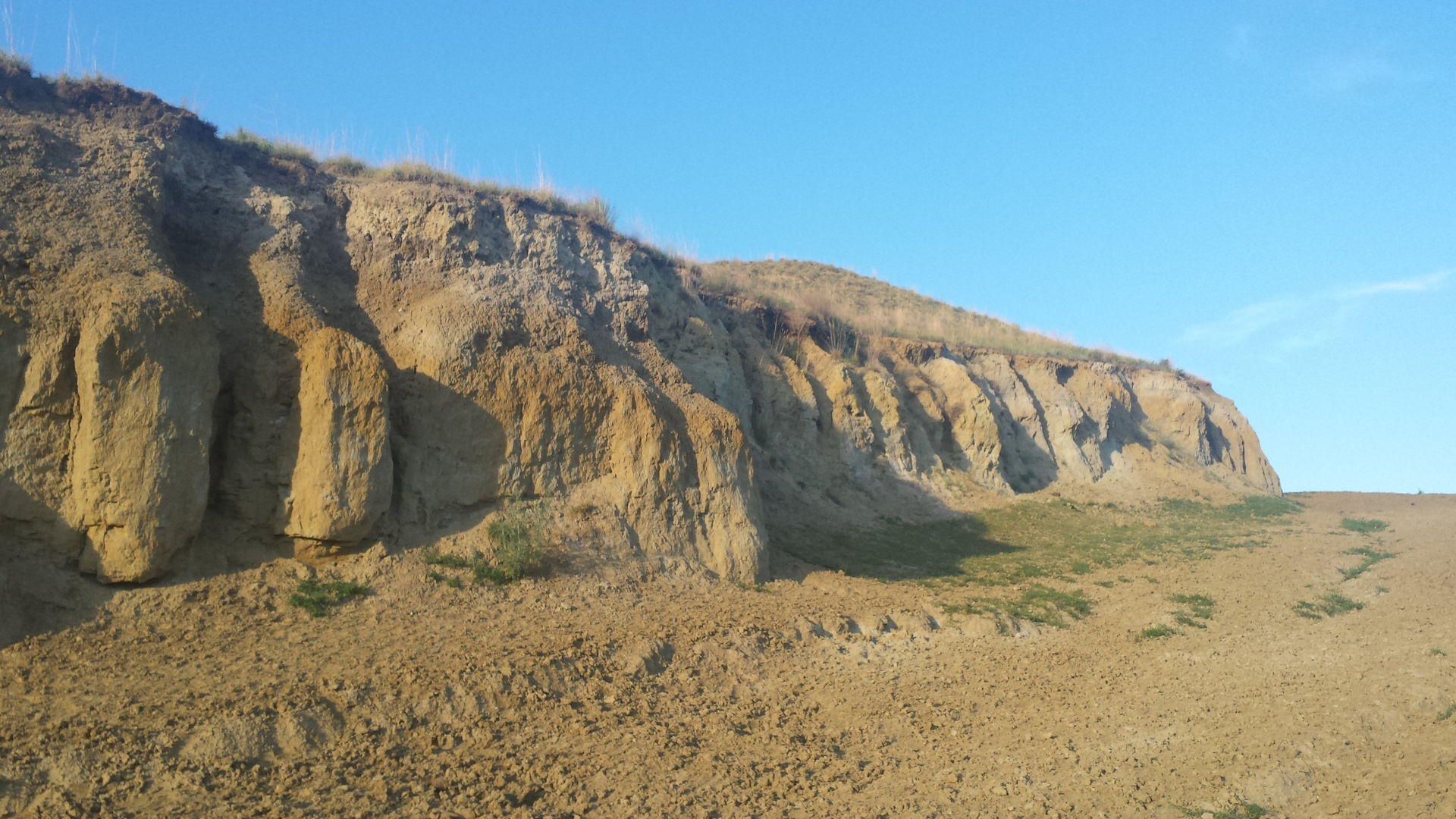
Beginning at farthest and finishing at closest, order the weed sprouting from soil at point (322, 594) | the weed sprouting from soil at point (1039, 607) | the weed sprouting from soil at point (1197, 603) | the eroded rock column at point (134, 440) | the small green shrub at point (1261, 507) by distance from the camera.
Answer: the small green shrub at point (1261, 507) < the weed sprouting from soil at point (1197, 603) < the weed sprouting from soil at point (1039, 607) < the weed sprouting from soil at point (322, 594) < the eroded rock column at point (134, 440)

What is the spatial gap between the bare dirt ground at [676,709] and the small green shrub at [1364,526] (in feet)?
38.6

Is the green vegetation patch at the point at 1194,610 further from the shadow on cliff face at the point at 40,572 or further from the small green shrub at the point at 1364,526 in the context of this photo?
the shadow on cliff face at the point at 40,572

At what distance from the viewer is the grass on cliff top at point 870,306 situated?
26422mm

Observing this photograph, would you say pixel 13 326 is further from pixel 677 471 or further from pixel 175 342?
pixel 677 471

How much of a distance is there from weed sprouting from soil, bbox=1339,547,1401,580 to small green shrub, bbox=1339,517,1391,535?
392 centimetres

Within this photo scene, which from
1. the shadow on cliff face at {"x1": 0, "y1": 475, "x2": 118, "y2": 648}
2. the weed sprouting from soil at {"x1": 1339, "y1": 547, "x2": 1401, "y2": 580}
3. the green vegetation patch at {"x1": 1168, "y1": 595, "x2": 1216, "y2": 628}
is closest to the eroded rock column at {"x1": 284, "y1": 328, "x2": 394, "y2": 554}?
the shadow on cliff face at {"x1": 0, "y1": 475, "x2": 118, "y2": 648}

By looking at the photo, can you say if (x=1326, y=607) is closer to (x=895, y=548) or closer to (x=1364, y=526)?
(x=895, y=548)

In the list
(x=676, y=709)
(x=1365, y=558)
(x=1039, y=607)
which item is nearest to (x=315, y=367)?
(x=676, y=709)

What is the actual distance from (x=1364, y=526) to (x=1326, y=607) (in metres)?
11.6

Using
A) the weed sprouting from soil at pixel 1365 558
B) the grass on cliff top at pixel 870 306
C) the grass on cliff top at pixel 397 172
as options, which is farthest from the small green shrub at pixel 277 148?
the weed sprouting from soil at pixel 1365 558

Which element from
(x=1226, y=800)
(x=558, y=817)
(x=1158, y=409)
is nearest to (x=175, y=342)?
(x=558, y=817)

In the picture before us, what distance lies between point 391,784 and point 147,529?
12.8ft

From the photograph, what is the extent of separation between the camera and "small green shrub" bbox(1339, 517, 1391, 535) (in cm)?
2170

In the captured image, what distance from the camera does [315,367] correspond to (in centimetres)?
991
